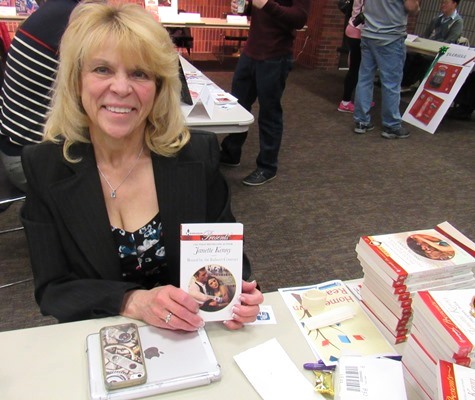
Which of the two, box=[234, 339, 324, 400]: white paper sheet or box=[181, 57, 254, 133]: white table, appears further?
box=[181, 57, 254, 133]: white table

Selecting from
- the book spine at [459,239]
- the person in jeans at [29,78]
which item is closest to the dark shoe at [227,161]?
the person in jeans at [29,78]

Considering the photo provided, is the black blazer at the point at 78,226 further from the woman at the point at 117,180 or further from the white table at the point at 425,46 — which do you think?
the white table at the point at 425,46

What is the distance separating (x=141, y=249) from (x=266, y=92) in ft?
7.11

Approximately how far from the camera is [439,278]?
1036 millimetres

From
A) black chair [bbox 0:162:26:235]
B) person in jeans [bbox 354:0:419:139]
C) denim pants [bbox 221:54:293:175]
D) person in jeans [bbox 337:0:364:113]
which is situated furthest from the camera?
person in jeans [bbox 337:0:364:113]

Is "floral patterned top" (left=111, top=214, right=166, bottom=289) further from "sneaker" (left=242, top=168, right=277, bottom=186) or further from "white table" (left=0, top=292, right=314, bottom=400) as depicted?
"sneaker" (left=242, top=168, right=277, bottom=186)

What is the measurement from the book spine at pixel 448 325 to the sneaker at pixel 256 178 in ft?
8.47

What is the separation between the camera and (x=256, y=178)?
11.5 feet

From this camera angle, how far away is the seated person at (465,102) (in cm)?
517

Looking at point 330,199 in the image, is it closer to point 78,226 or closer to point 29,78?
point 29,78

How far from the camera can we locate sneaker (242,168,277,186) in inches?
137

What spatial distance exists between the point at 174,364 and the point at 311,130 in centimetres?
414

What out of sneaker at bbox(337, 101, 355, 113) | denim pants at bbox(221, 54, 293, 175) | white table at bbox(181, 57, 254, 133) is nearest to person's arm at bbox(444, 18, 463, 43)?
sneaker at bbox(337, 101, 355, 113)

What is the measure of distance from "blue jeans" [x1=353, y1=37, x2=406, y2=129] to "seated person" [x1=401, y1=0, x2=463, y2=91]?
1.54 metres
